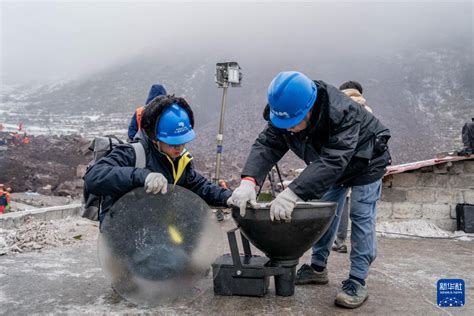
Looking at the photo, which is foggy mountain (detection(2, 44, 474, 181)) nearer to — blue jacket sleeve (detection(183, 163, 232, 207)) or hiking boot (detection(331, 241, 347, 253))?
hiking boot (detection(331, 241, 347, 253))

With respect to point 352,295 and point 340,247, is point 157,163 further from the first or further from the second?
point 340,247

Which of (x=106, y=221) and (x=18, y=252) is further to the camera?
(x=18, y=252)

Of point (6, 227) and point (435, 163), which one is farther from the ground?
point (435, 163)

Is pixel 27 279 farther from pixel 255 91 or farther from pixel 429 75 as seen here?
pixel 429 75

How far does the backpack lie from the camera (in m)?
2.79

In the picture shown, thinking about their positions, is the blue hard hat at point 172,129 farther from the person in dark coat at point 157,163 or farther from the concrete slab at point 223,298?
the concrete slab at point 223,298

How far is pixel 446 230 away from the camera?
6.30m

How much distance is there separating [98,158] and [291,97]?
1.33 metres

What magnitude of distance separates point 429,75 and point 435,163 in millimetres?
30242

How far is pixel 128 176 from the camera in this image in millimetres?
2525

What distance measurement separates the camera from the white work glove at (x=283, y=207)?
2453mm

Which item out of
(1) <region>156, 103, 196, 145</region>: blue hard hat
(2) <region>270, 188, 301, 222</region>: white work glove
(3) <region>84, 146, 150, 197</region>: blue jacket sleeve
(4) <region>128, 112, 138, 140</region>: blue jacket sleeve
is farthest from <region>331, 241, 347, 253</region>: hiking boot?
(3) <region>84, 146, 150, 197</region>: blue jacket sleeve

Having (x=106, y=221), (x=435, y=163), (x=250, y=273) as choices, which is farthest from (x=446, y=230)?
(x=106, y=221)

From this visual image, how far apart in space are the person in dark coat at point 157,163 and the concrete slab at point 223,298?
0.53m
